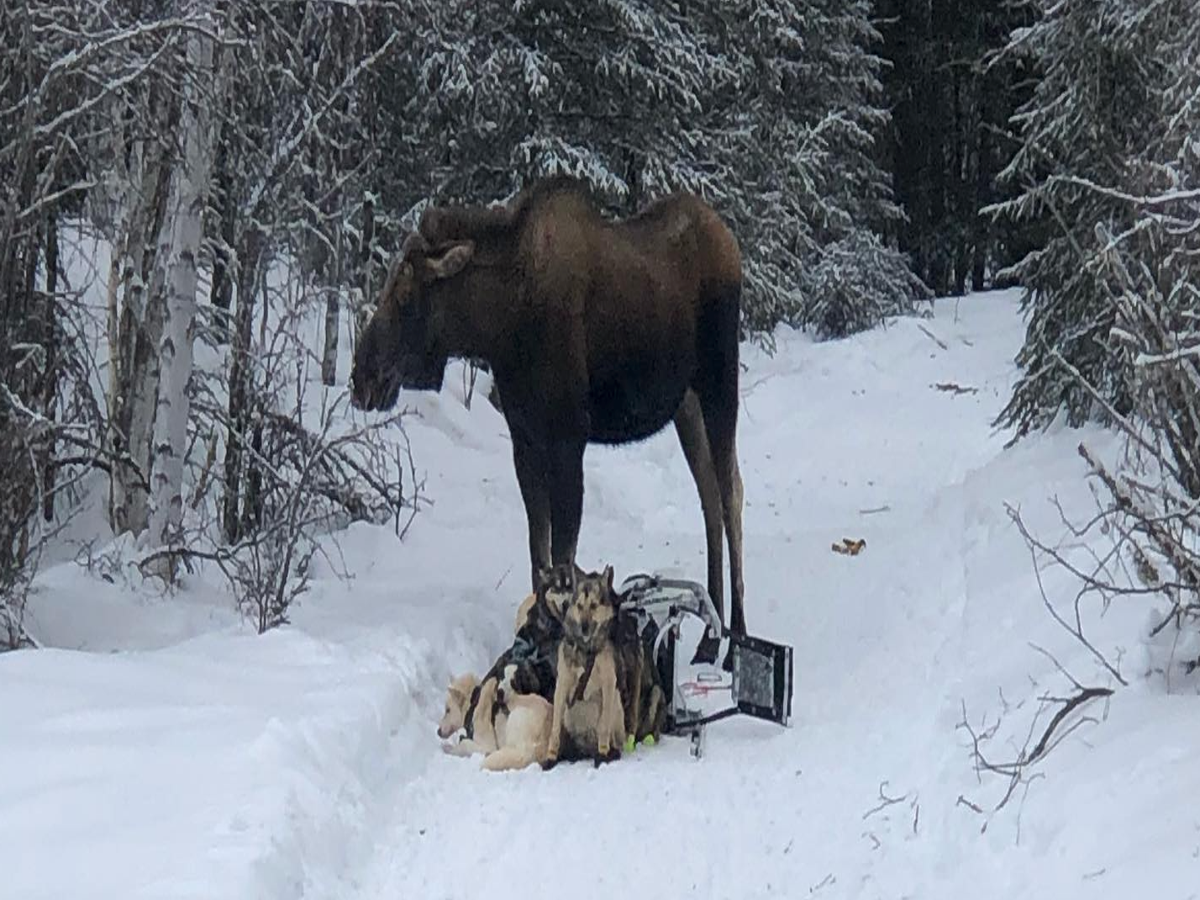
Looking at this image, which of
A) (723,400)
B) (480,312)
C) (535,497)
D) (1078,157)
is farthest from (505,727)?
(1078,157)

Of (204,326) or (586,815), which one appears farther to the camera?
(204,326)

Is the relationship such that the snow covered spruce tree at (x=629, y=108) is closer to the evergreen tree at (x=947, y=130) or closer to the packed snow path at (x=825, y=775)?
the packed snow path at (x=825, y=775)

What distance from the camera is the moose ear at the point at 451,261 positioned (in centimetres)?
756

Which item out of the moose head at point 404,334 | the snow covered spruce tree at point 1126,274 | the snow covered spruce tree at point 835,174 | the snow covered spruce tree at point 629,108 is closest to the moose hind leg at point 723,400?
the moose head at point 404,334

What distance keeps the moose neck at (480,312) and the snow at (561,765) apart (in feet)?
4.78

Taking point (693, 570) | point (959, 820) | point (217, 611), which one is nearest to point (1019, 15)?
point (693, 570)

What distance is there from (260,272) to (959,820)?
19.4ft

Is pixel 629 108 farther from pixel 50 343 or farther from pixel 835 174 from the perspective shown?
pixel 835 174

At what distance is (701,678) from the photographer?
7.56m

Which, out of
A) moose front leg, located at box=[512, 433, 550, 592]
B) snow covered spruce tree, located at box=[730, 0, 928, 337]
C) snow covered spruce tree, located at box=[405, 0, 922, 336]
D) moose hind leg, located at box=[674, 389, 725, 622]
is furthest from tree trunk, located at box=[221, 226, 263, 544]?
snow covered spruce tree, located at box=[730, 0, 928, 337]

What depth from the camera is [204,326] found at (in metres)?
10.0

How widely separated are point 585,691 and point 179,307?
363 centimetres

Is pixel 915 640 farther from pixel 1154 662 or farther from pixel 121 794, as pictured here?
pixel 121 794

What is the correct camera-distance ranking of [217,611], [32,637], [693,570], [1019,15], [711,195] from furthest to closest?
[1019,15] < [711,195] < [693,570] < [217,611] < [32,637]
